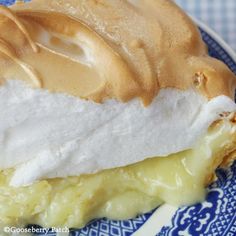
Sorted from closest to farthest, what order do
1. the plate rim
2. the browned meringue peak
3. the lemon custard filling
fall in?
the browned meringue peak → the lemon custard filling → the plate rim

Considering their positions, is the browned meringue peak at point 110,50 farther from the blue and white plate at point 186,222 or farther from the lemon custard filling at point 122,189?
the blue and white plate at point 186,222

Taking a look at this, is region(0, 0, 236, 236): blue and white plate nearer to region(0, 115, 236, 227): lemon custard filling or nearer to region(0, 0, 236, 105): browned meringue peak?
Answer: region(0, 115, 236, 227): lemon custard filling

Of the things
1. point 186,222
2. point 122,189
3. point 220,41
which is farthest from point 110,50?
point 220,41

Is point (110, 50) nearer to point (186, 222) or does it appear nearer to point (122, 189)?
Answer: point (122, 189)

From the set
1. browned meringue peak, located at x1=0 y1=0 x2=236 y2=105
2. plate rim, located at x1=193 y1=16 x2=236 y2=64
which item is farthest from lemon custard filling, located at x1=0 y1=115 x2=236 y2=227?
plate rim, located at x1=193 y1=16 x2=236 y2=64

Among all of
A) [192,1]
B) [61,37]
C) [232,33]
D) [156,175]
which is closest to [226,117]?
[156,175]

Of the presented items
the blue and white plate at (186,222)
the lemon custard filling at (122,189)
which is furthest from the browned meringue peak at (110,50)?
the blue and white plate at (186,222)
